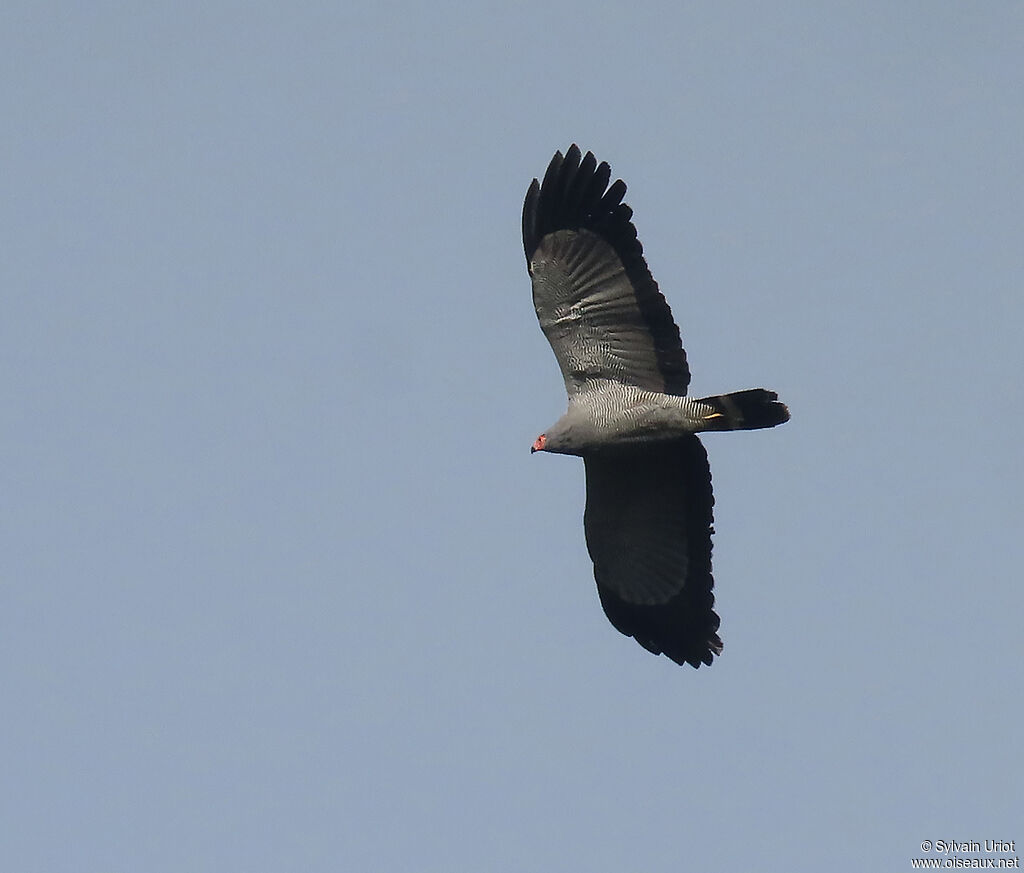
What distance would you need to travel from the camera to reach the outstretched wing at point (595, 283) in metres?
18.2

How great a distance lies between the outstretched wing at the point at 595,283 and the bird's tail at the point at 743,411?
0.58 m

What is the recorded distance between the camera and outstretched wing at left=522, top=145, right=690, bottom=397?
18203 millimetres

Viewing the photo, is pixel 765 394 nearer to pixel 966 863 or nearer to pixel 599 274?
pixel 599 274

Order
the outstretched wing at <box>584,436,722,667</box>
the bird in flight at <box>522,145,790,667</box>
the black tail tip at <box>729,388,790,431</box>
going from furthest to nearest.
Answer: the outstretched wing at <box>584,436,722,667</box> < the bird in flight at <box>522,145,790,667</box> < the black tail tip at <box>729,388,790,431</box>

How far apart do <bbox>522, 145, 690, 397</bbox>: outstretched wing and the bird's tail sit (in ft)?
1.89

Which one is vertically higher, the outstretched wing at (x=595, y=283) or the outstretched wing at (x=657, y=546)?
the outstretched wing at (x=595, y=283)

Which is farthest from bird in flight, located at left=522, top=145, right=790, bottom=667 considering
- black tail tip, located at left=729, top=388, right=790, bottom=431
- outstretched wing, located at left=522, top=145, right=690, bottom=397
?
black tail tip, located at left=729, top=388, right=790, bottom=431

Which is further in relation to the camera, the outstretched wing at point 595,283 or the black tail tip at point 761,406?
the outstretched wing at point 595,283

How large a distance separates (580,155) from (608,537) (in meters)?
4.46

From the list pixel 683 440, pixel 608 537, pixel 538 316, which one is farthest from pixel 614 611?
pixel 538 316

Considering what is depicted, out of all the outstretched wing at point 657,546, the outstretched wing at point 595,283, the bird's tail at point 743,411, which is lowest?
the outstretched wing at point 657,546

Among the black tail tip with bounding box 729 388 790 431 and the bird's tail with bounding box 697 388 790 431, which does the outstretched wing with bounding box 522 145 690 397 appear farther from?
the black tail tip with bounding box 729 388 790 431

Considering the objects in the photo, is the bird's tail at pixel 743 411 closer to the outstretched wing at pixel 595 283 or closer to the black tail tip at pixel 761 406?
the black tail tip at pixel 761 406

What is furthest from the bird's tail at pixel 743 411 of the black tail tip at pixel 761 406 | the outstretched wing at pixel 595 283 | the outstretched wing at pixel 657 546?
the outstretched wing at pixel 657 546
